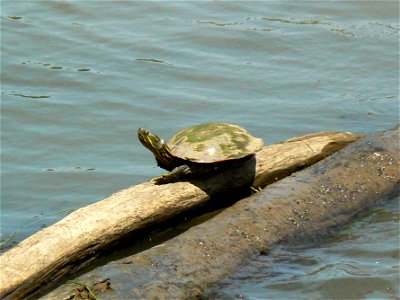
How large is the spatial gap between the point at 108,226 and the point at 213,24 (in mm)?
5648

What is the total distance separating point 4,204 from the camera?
6.44m

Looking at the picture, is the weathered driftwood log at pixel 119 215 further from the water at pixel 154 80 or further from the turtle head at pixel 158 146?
the water at pixel 154 80

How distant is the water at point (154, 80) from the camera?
6949 millimetres

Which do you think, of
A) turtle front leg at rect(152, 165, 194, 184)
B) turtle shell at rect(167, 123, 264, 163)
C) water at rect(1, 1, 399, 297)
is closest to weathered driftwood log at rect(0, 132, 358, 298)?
turtle front leg at rect(152, 165, 194, 184)

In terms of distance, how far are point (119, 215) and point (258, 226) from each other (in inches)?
32.0

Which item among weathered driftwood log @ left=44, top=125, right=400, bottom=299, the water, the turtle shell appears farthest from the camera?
the water

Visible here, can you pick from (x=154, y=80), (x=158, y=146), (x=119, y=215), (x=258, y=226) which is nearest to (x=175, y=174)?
(x=158, y=146)

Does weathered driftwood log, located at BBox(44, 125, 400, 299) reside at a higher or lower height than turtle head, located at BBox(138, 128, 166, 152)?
lower

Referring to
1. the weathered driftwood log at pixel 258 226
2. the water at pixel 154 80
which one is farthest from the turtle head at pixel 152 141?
the water at pixel 154 80

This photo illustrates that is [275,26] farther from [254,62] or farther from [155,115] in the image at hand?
[155,115]

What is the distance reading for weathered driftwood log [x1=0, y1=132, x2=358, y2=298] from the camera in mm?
4598

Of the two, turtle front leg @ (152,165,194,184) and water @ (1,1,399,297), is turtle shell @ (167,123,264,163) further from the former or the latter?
water @ (1,1,399,297)

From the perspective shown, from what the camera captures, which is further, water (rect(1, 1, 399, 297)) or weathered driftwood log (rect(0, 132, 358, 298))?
water (rect(1, 1, 399, 297))

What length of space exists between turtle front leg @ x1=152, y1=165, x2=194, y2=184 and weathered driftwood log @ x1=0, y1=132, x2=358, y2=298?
0.18 ft
